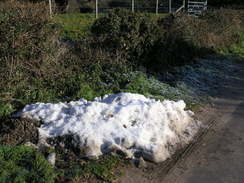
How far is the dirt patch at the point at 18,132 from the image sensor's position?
5.20 m

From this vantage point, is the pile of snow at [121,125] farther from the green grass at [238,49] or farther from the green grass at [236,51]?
the green grass at [238,49]

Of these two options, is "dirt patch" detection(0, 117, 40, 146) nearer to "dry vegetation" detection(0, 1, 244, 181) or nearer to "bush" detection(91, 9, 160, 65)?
"dry vegetation" detection(0, 1, 244, 181)

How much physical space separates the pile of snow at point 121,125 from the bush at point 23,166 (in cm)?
62

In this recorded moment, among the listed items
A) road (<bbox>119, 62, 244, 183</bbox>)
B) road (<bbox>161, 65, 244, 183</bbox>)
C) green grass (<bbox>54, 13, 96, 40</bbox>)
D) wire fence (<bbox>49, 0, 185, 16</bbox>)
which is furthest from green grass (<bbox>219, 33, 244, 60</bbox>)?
wire fence (<bbox>49, 0, 185, 16</bbox>)

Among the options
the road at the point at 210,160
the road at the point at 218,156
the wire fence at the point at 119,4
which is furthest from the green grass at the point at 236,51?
the wire fence at the point at 119,4

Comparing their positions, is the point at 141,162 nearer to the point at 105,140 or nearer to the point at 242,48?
the point at 105,140

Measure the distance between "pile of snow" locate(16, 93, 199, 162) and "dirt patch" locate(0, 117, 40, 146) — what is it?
147 millimetres

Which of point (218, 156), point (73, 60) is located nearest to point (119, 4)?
point (73, 60)

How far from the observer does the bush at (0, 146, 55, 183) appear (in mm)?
4184

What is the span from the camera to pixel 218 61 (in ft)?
40.9

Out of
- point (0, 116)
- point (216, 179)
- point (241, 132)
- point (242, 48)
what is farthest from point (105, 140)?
point (242, 48)

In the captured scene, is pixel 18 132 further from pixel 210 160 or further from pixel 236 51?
pixel 236 51

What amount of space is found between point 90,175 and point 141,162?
803mm

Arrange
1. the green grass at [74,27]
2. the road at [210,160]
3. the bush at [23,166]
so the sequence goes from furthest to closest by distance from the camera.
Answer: the green grass at [74,27], the road at [210,160], the bush at [23,166]
